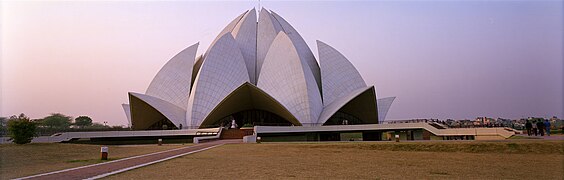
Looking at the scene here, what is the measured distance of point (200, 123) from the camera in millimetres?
28516

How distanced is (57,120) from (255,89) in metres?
40.1

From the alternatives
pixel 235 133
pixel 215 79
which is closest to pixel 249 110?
pixel 215 79

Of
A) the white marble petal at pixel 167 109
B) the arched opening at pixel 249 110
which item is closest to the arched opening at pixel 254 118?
the arched opening at pixel 249 110

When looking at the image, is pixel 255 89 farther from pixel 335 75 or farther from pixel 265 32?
pixel 265 32

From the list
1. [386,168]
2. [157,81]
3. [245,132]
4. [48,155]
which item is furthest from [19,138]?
[157,81]

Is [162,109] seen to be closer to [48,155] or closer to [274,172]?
[48,155]

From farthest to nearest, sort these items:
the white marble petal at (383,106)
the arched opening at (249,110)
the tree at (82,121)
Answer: the tree at (82,121)
the white marble petal at (383,106)
the arched opening at (249,110)

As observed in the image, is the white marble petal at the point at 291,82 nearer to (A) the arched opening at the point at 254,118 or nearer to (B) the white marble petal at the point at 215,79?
(B) the white marble petal at the point at 215,79

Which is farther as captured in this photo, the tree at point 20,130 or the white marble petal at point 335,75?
the white marble petal at point 335,75

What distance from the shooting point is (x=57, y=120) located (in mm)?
53938

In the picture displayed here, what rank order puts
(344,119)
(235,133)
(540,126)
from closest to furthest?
(540,126), (235,133), (344,119)

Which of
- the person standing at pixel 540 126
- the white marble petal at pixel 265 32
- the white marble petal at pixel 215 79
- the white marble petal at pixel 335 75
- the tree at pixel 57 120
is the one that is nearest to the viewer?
the person standing at pixel 540 126

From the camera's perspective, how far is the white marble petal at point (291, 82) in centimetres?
2931

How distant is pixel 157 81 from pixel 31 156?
76.8 ft
